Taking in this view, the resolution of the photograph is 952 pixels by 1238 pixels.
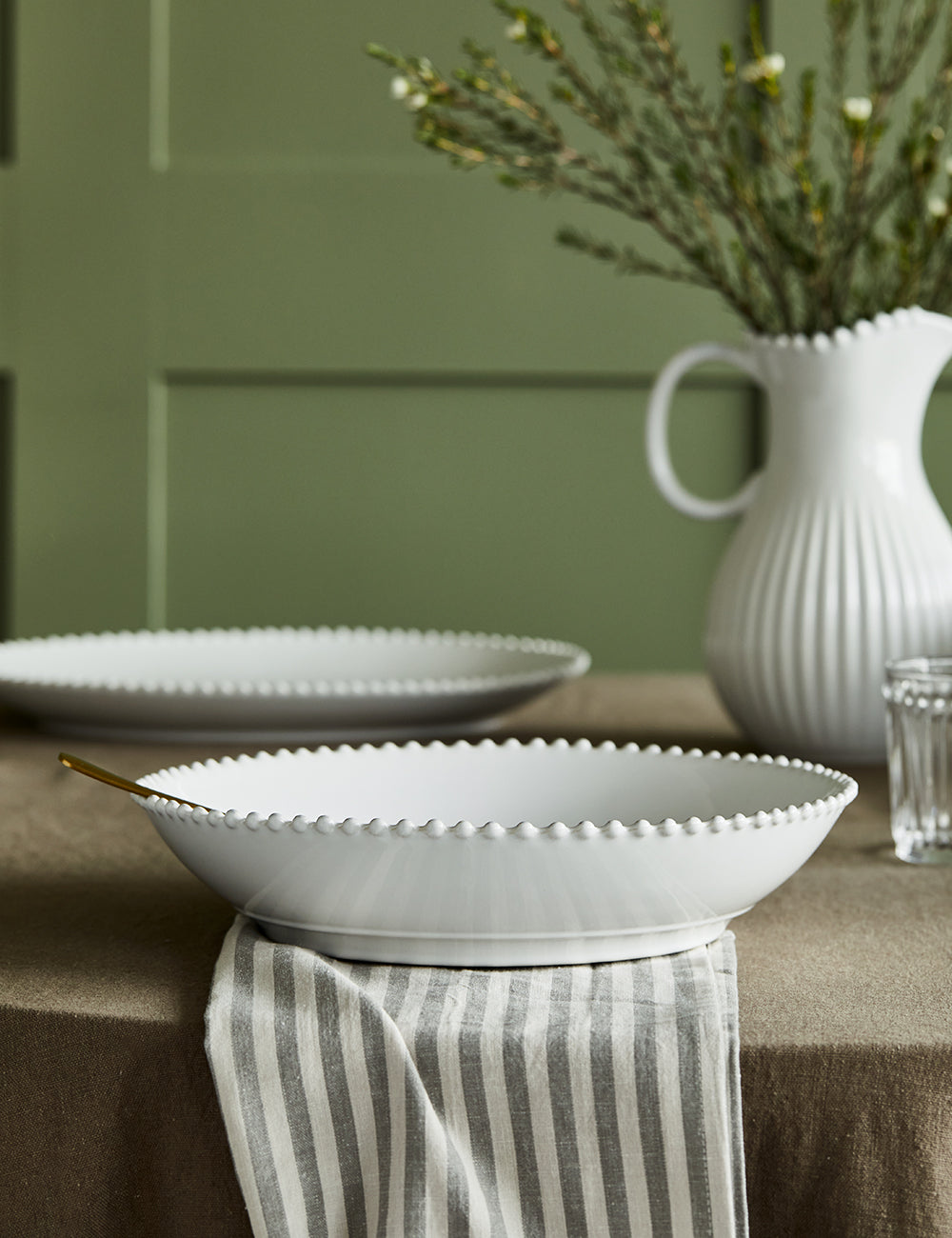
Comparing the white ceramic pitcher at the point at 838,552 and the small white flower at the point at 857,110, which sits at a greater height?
the small white flower at the point at 857,110

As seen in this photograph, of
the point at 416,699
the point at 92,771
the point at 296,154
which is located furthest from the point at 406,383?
the point at 92,771

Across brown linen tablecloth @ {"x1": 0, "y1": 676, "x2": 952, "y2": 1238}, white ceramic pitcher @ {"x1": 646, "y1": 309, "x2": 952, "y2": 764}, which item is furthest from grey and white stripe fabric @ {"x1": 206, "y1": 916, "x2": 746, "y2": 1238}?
white ceramic pitcher @ {"x1": 646, "y1": 309, "x2": 952, "y2": 764}

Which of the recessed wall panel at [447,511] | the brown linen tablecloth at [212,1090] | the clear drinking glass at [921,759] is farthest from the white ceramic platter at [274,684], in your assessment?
the recessed wall panel at [447,511]

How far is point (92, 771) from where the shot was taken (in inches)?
20.8

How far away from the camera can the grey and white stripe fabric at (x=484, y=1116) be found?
0.42m

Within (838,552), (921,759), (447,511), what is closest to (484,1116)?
(921,759)

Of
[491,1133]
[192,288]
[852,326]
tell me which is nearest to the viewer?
[491,1133]

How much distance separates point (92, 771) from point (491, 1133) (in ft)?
0.65

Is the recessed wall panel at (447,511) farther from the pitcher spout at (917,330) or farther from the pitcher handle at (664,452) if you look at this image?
the pitcher spout at (917,330)

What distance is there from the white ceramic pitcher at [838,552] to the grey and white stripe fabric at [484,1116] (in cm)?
49

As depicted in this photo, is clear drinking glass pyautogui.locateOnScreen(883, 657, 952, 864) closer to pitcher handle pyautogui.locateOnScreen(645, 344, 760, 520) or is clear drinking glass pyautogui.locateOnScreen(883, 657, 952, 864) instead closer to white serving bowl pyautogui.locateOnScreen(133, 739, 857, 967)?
white serving bowl pyautogui.locateOnScreen(133, 739, 857, 967)

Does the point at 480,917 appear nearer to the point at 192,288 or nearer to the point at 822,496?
the point at 822,496

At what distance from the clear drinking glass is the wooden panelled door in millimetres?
1378

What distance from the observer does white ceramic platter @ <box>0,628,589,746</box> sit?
96cm
